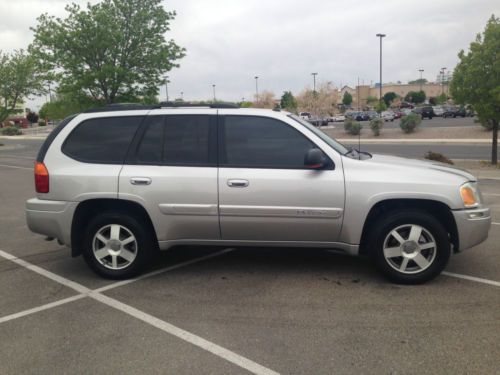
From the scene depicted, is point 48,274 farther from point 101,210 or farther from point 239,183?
point 239,183

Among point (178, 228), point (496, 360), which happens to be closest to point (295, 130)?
point (178, 228)

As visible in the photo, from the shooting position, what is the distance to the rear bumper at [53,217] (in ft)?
15.5

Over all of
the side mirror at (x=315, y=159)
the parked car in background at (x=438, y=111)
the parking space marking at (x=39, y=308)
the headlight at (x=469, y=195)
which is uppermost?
the parked car in background at (x=438, y=111)

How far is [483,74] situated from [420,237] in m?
12.6

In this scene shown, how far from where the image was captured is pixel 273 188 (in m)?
4.42

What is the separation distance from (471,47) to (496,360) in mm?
14267

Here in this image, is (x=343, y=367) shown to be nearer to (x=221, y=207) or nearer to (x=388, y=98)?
(x=221, y=207)

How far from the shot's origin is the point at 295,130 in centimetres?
457

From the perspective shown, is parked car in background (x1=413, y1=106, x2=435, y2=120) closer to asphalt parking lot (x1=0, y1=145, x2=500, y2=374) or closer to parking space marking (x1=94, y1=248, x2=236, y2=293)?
asphalt parking lot (x1=0, y1=145, x2=500, y2=374)

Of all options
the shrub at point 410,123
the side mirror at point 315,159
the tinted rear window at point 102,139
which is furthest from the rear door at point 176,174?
the shrub at point 410,123

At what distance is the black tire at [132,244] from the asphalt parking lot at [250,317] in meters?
0.13

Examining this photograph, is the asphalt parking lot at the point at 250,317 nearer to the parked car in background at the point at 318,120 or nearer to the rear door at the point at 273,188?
the rear door at the point at 273,188

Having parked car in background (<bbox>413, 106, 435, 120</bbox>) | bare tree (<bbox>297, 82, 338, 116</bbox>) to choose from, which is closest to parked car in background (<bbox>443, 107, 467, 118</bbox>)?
parked car in background (<bbox>413, 106, 435, 120</bbox>)

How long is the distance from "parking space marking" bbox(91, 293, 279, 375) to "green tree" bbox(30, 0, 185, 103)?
1438 centimetres
